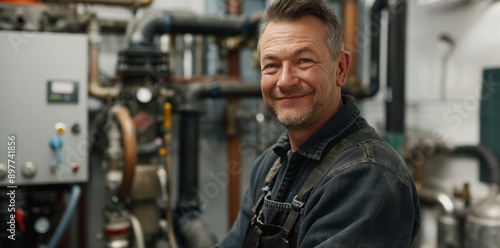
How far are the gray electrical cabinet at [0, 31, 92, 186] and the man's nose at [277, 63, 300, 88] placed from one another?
1.54 meters

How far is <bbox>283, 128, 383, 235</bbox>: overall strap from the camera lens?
1.06m

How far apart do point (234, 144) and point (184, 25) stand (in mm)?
1008

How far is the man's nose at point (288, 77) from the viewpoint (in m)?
1.10

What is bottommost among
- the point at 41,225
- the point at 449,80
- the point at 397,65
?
the point at 41,225

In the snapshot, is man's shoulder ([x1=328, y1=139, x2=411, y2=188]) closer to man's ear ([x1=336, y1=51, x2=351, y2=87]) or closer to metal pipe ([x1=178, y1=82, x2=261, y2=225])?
man's ear ([x1=336, y1=51, x2=351, y2=87])

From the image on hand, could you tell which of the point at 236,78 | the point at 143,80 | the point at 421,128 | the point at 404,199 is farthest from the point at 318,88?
the point at 421,128

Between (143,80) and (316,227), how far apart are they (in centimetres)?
185

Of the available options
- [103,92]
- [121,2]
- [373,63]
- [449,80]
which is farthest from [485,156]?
[121,2]

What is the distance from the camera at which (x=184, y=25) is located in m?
2.65

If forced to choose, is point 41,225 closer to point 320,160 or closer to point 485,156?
point 320,160

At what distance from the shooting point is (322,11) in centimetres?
114

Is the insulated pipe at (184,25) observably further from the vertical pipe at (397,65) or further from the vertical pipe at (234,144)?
the vertical pipe at (397,65)

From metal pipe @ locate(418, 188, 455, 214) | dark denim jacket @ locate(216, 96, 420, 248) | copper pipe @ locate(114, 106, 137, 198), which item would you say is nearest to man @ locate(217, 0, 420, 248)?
dark denim jacket @ locate(216, 96, 420, 248)

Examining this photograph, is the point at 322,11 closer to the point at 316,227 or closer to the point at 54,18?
the point at 316,227
